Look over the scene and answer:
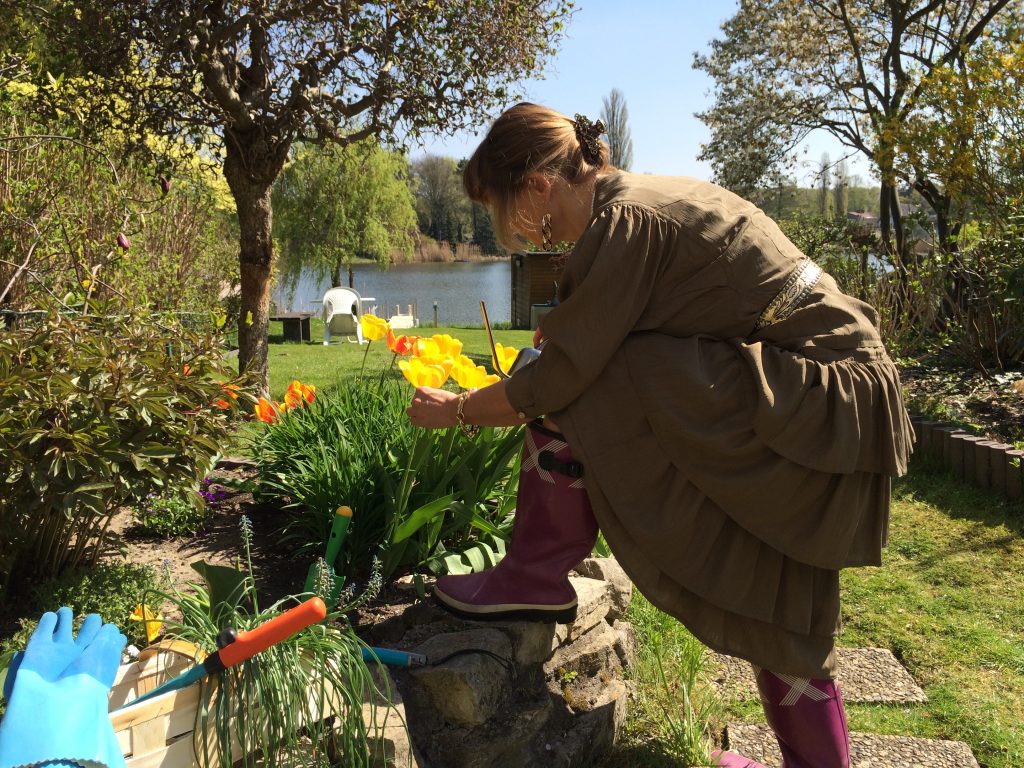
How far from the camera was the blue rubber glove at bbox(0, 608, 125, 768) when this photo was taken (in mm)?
1173

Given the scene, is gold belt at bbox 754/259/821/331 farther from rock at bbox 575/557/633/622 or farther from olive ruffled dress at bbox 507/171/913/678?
rock at bbox 575/557/633/622

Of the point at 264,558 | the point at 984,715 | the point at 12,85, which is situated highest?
the point at 12,85

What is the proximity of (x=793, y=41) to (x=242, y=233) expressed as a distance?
45.3ft

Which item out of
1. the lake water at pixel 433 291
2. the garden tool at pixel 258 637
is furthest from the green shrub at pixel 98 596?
the lake water at pixel 433 291

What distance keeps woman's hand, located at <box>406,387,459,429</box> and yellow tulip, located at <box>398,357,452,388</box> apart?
1.24 ft

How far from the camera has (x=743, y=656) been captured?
1.75 meters

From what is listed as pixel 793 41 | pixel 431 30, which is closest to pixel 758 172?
pixel 793 41

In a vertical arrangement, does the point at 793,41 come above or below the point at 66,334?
above

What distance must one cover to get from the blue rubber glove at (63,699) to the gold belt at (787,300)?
1367mm

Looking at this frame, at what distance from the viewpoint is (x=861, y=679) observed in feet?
8.36

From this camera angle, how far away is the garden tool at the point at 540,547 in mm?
1910

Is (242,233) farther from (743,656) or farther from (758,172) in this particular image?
(758,172)

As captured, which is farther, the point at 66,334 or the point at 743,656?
the point at 66,334

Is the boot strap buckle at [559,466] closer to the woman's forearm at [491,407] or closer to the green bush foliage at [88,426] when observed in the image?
the woman's forearm at [491,407]
